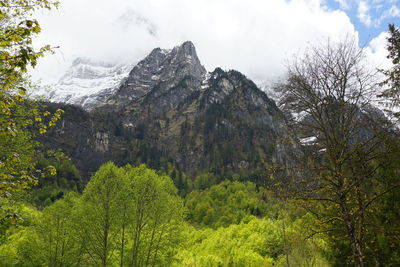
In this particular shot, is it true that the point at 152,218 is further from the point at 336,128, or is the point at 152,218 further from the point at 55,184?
the point at 55,184

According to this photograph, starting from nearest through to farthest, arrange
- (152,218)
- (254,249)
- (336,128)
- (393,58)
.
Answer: (336,128) → (393,58) → (152,218) → (254,249)

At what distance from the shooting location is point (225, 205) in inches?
4412

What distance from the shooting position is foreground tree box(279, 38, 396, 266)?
477 inches

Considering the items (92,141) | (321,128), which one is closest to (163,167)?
(92,141)

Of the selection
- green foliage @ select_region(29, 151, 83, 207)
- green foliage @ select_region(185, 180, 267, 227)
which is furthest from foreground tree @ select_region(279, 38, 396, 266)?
green foliage @ select_region(29, 151, 83, 207)

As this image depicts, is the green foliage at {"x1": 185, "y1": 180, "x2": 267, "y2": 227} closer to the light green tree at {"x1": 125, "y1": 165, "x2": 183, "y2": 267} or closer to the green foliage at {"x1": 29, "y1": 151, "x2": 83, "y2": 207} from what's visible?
the green foliage at {"x1": 29, "y1": 151, "x2": 83, "y2": 207}

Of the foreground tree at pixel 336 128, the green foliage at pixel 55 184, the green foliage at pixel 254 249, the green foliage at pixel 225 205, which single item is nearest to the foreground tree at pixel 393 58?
the foreground tree at pixel 336 128

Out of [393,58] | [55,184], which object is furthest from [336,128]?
[55,184]

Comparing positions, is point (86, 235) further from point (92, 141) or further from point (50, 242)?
point (92, 141)

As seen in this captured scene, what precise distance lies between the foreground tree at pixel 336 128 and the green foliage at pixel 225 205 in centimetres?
8037

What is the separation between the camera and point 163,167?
583 ft

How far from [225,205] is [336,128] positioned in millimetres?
102110

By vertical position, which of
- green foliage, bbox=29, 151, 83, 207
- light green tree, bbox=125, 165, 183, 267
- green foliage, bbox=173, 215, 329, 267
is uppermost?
green foliage, bbox=29, 151, 83, 207

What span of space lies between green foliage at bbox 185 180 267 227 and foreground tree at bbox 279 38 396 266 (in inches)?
3164
